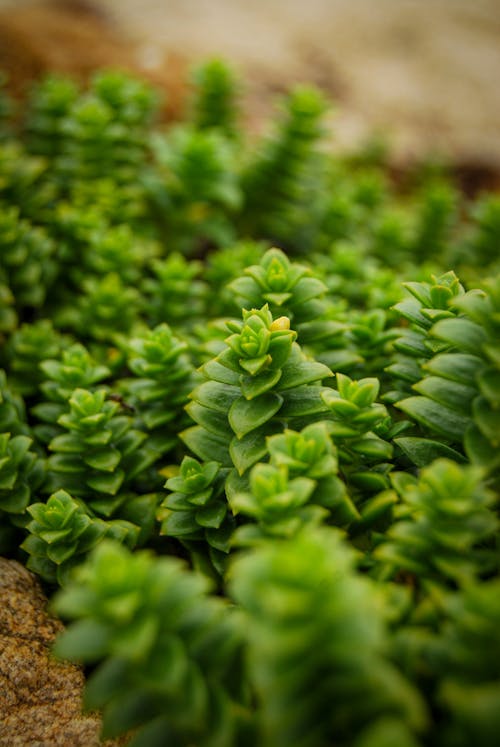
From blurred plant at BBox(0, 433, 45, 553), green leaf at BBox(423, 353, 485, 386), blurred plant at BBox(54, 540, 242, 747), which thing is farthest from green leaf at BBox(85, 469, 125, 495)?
green leaf at BBox(423, 353, 485, 386)

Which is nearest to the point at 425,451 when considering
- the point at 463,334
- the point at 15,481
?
the point at 463,334

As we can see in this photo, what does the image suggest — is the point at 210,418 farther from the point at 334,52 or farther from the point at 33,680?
the point at 334,52

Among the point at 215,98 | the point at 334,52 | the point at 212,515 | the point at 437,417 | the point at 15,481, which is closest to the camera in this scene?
the point at 437,417

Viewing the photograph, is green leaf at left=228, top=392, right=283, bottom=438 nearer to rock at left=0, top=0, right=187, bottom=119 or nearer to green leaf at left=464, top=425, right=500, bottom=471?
green leaf at left=464, top=425, right=500, bottom=471

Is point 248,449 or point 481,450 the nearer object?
point 481,450

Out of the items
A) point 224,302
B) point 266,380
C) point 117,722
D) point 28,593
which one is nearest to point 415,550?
point 266,380

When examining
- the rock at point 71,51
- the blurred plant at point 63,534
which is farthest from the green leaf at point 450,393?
the rock at point 71,51

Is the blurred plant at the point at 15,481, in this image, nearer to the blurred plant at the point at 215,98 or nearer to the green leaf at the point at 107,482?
the green leaf at the point at 107,482
